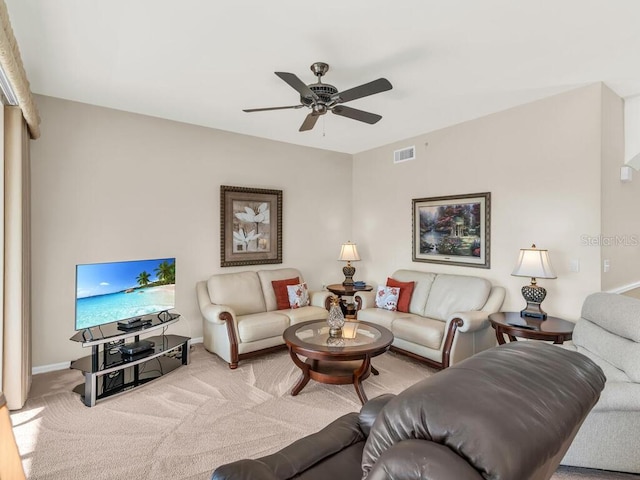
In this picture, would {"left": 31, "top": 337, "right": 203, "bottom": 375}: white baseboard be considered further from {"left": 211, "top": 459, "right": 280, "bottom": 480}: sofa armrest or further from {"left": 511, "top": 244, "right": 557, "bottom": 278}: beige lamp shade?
{"left": 511, "top": 244, "right": 557, "bottom": 278}: beige lamp shade

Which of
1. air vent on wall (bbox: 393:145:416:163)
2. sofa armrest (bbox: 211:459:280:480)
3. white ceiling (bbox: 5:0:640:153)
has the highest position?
white ceiling (bbox: 5:0:640:153)

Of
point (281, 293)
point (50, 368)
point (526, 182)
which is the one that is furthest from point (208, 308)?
point (526, 182)

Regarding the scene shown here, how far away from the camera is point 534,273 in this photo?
320cm

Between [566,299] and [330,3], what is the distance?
3.35m

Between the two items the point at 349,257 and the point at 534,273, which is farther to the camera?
the point at 349,257

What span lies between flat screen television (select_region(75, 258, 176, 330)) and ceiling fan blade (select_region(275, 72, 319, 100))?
2256 millimetres

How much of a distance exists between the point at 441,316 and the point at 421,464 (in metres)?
3.56

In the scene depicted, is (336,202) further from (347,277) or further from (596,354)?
(596,354)

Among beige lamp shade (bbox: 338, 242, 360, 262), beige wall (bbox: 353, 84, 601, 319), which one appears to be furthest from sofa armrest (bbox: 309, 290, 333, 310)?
beige wall (bbox: 353, 84, 601, 319)

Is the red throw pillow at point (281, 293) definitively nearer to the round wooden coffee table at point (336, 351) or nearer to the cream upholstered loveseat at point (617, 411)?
the round wooden coffee table at point (336, 351)

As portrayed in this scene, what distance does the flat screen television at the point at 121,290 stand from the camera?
2969 millimetres

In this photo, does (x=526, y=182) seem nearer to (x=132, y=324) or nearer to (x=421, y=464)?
(x=421, y=464)

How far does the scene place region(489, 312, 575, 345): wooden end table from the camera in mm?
2877

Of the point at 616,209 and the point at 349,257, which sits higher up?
the point at 616,209
